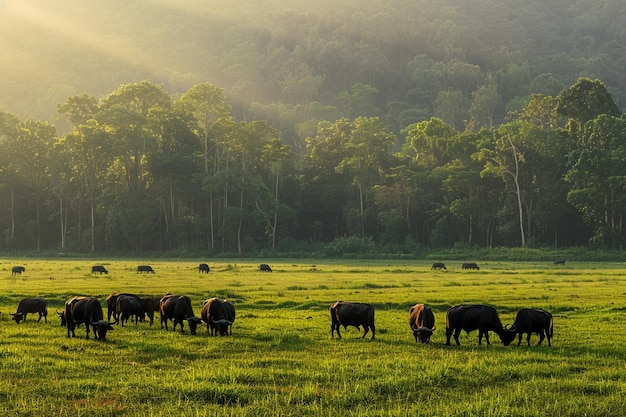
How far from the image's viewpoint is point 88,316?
777 inches

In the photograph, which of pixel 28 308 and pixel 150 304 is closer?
pixel 28 308

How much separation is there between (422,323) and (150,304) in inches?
455

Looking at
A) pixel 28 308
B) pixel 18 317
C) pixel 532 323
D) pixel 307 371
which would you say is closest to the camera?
Answer: pixel 307 371

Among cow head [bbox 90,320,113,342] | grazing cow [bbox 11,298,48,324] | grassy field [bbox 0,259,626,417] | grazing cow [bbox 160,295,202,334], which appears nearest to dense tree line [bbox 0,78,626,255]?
grassy field [bbox 0,259,626,417]

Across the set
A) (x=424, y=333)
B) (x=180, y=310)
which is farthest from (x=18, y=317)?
(x=424, y=333)

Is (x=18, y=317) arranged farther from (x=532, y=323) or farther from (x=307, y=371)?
(x=532, y=323)

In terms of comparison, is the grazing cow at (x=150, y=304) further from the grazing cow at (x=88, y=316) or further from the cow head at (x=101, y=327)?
the cow head at (x=101, y=327)

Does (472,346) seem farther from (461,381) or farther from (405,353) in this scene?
(461,381)

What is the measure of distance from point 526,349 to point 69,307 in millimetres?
14461

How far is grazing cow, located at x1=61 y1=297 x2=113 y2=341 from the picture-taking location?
19453 mm

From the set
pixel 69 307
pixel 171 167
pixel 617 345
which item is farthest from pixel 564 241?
pixel 69 307

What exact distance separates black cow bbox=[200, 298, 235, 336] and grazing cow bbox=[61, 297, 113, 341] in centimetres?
319

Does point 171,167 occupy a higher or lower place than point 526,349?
higher

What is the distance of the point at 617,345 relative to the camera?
18.0m
